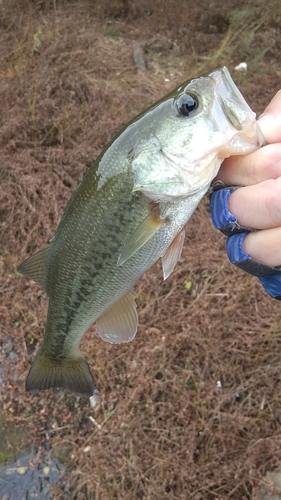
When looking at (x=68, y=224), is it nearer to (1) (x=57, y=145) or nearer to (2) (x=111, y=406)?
(2) (x=111, y=406)

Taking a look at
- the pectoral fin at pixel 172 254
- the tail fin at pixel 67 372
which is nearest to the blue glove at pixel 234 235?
the pectoral fin at pixel 172 254

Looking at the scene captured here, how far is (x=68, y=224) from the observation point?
170 centimetres

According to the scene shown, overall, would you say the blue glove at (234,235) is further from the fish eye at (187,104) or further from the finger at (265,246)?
the fish eye at (187,104)

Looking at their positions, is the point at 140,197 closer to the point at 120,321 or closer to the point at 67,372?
the point at 120,321

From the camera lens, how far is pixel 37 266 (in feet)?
6.11

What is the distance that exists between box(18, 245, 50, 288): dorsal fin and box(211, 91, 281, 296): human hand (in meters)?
0.79

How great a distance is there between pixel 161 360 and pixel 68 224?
1.91 meters

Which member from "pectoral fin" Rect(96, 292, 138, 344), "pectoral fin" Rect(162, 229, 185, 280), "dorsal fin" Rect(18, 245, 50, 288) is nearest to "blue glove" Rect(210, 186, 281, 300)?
"pectoral fin" Rect(162, 229, 185, 280)

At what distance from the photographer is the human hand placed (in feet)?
4.56

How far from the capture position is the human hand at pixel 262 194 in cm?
139

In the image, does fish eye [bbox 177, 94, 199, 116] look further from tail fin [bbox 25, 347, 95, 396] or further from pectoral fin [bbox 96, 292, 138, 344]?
tail fin [bbox 25, 347, 95, 396]

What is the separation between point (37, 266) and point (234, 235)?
32.6 inches

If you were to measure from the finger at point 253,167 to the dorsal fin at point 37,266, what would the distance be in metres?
0.79

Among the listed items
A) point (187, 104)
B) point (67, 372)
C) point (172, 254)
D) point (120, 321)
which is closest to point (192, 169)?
point (187, 104)
